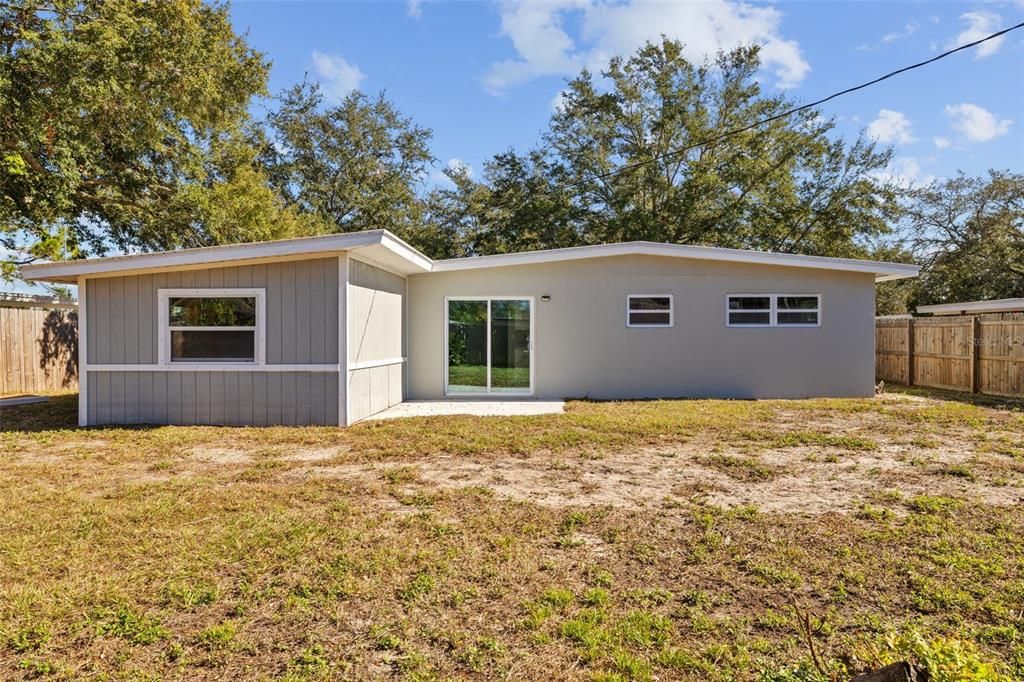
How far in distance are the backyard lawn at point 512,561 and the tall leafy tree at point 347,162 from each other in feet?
54.5

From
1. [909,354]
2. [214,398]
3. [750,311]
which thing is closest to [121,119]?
[214,398]

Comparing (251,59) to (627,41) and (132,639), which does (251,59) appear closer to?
(132,639)

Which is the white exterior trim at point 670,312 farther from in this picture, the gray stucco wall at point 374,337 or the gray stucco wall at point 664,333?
the gray stucco wall at point 374,337

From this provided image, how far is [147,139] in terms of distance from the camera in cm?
1152

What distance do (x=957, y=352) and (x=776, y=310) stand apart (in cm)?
434

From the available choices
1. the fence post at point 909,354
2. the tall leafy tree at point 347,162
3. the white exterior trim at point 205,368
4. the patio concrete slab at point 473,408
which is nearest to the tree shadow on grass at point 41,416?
the white exterior trim at point 205,368

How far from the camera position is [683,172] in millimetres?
21922

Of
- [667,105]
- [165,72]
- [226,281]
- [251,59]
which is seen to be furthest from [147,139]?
[667,105]

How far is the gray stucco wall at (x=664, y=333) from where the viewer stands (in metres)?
11.3

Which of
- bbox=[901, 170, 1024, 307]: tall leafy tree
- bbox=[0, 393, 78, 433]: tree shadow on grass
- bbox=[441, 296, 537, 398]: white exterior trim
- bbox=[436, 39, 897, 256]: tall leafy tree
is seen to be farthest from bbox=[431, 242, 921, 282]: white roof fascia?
bbox=[901, 170, 1024, 307]: tall leafy tree

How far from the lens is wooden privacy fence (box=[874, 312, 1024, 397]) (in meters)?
11.1

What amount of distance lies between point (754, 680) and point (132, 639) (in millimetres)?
2626

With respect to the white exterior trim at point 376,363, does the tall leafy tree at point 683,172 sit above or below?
above

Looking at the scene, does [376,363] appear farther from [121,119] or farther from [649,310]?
[121,119]
